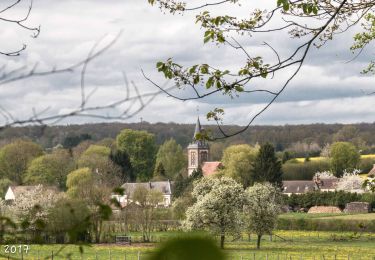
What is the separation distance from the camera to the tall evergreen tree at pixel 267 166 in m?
75.4

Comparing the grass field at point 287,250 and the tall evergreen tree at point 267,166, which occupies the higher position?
the tall evergreen tree at point 267,166

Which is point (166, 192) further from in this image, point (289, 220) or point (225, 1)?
point (225, 1)

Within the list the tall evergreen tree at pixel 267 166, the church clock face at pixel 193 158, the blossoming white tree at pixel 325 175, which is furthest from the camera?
the church clock face at pixel 193 158

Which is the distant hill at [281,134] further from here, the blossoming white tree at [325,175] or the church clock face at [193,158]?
the blossoming white tree at [325,175]

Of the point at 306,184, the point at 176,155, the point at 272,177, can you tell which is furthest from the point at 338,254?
the point at 176,155

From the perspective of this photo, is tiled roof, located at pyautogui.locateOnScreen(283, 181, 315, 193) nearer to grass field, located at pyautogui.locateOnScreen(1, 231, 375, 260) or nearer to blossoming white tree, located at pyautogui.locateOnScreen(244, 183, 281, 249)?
grass field, located at pyautogui.locateOnScreen(1, 231, 375, 260)

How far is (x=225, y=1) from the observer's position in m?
5.92

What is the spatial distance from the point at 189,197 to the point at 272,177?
17549 mm

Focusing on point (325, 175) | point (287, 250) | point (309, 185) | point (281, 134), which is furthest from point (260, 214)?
point (281, 134)

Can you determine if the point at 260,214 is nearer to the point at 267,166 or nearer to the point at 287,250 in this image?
the point at 287,250

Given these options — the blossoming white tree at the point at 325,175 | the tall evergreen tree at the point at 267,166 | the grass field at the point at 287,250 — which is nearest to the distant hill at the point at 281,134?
the blossoming white tree at the point at 325,175

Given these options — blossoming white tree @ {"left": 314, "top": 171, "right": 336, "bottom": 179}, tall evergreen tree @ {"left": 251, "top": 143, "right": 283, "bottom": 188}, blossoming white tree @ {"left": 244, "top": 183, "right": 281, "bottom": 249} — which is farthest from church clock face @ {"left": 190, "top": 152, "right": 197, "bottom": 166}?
blossoming white tree @ {"left": 244, "top": 183, "right": 281, "bottom": 249}

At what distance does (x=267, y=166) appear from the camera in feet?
250

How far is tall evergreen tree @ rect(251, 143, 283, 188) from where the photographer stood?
247 feet
